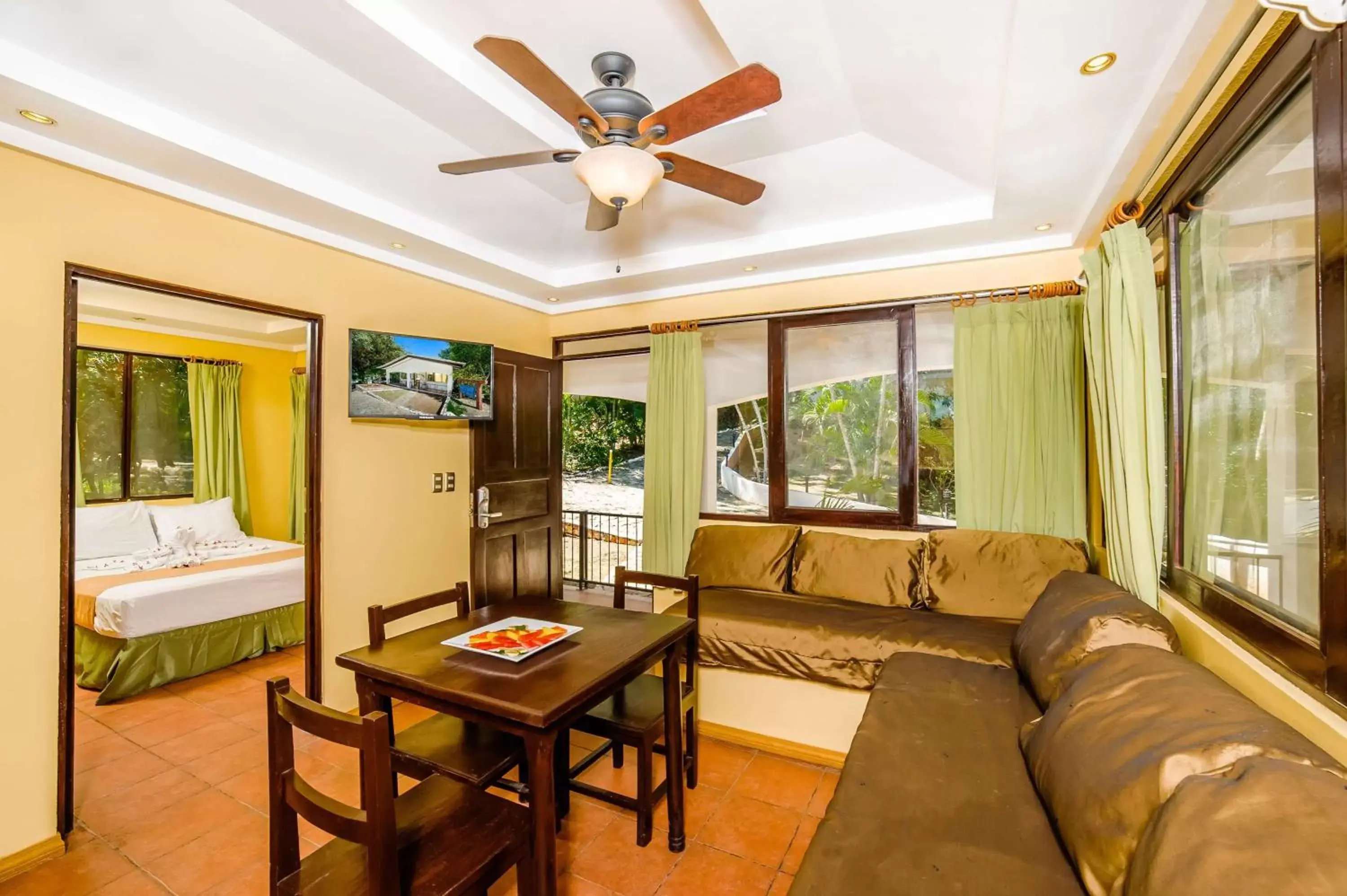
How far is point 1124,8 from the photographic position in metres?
1.45

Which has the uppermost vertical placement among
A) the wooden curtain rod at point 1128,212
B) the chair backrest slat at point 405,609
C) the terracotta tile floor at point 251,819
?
the wooden curtain rod at point 1128,212

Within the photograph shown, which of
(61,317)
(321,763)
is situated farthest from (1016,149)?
(321,763)

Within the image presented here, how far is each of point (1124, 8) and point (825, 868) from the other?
6.98 feet

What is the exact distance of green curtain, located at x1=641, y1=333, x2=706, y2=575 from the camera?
3900 millimetres

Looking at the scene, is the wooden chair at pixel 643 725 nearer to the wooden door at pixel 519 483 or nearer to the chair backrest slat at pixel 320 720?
the chair backrest slat at pixel 320 720

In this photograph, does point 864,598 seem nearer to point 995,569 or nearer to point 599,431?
point 995,569

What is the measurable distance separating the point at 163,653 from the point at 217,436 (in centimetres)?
A: 236

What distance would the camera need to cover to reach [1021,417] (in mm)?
3055

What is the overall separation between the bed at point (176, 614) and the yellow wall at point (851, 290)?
284 centimetres

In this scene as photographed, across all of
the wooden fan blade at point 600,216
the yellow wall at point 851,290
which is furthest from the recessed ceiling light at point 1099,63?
the wooden fan blade at point 600,216

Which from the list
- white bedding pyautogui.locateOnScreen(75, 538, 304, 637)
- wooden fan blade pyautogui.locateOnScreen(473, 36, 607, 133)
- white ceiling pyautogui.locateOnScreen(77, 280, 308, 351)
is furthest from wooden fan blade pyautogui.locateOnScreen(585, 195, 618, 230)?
white bedding pyautogui.locateOnScreen(75, 538, 304, 637)

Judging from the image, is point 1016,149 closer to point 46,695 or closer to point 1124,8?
point 1124,8

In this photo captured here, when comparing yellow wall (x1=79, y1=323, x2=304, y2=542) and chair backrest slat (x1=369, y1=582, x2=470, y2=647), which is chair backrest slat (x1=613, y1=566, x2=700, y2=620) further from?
yellow wall (x1=79, y1=323, x2=304, y2=542)

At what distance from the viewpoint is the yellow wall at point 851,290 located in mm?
3109
